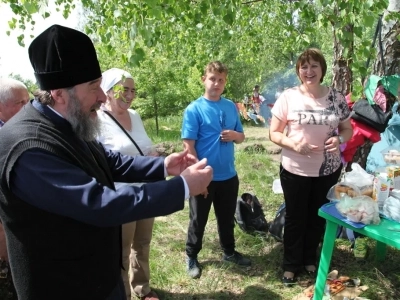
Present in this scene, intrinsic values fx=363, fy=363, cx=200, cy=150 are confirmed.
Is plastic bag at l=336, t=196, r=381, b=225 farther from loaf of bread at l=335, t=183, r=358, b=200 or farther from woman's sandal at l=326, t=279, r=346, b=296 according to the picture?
woman's sandal at l=326, t=279, r=346, b=296

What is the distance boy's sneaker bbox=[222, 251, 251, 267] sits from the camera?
125 inches

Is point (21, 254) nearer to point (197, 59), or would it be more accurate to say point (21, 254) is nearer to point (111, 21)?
point (111, 21)

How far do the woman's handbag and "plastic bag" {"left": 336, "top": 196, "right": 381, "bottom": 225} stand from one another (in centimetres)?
127

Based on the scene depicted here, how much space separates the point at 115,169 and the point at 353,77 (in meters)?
2.87

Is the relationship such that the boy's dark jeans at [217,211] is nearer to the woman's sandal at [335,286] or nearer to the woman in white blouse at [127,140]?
the woman in white blouse at [127,140]

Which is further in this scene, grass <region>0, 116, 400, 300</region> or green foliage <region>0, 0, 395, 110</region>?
grass <region>0, 116, 400, 300</region>

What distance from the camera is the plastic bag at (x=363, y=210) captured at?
6.52 ft

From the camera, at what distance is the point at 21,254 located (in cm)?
132

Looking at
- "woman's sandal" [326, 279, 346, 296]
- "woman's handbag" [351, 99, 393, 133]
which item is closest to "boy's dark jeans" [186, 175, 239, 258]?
"woman's sandal" [326, 279, 346, 296]

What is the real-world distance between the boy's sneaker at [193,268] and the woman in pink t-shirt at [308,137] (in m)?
0.71

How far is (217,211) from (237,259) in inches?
18.9

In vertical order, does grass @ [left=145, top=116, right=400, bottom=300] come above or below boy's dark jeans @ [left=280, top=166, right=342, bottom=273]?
below

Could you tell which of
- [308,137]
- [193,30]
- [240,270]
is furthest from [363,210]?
[193,30]

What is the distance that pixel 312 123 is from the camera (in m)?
2.61
